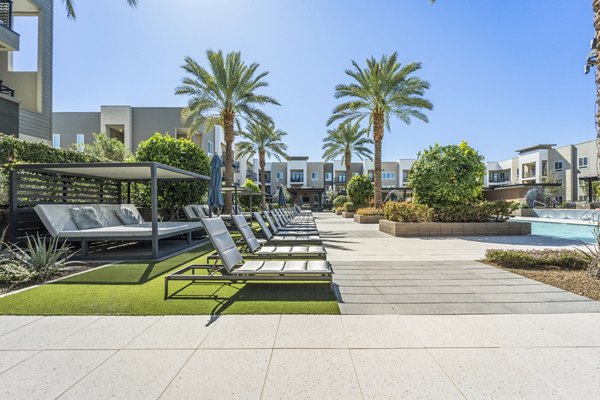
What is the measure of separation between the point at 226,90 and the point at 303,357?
15981 millimetres

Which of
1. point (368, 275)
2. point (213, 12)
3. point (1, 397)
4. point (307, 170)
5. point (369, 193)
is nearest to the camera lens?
point (1, 397)

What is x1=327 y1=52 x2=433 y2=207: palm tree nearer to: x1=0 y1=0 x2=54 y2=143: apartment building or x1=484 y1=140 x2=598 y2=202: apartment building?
x1=0 y1=0 x2=54 y2=143: apartment building

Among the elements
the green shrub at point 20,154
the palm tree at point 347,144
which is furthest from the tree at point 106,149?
the palm tree at point 347,144

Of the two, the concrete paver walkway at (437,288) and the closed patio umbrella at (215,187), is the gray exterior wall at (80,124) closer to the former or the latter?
the closed patio umbrella at (215,187)

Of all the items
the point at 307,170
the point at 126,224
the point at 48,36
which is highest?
the point at 48,36

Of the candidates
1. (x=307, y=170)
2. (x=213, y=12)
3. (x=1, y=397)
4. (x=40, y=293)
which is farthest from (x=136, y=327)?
(x=307, y=170)

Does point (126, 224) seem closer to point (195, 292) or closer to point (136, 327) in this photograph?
point (195, 292)

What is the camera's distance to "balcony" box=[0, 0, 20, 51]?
46.3ft

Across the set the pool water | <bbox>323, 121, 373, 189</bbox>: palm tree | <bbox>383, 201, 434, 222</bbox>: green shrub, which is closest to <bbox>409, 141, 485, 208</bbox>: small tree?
<bbox>383, 201, 434, 222</bbox>: green shrub

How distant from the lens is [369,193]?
2486cm

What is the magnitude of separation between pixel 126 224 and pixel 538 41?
670 inches

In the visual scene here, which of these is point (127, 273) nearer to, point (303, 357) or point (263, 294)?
point (263, 294)

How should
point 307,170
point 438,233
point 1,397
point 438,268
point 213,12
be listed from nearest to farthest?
point 1,397, point 438,268, point 213,12, point 438,233, point 307,170

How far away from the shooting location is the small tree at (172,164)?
13.5 meters
